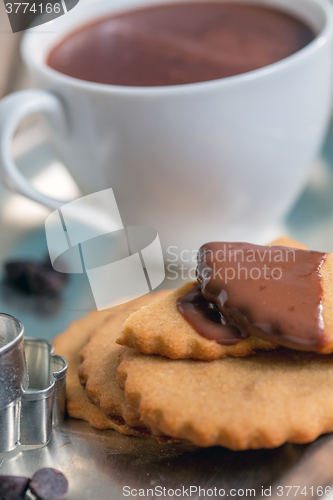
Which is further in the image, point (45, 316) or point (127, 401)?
A: point (45, 316)

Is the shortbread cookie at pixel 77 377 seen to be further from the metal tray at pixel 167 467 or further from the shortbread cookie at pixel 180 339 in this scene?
the shortbread cookie at pixel 180 339

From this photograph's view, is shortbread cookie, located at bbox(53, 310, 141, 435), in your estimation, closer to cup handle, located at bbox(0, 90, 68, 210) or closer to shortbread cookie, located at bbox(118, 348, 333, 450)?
shortbread cookie, located at bbox(118, 348, 333, 450)

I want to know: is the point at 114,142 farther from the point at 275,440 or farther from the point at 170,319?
the point at 275,440

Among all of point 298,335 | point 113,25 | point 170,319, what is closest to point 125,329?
point 170,319

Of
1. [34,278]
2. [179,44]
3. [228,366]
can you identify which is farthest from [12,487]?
[179,44]

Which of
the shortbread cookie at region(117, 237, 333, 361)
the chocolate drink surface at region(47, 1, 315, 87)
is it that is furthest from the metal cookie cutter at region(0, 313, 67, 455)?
the chocolate drink surface at region(47, 1, 315, 87)
